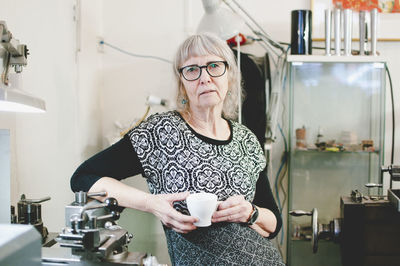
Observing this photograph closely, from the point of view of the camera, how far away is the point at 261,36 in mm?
2480

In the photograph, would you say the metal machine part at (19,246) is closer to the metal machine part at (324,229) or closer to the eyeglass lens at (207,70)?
the eyeglass lens at (207,70)

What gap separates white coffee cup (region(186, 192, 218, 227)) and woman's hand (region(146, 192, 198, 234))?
0.9 inches

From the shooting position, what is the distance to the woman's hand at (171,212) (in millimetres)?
1083

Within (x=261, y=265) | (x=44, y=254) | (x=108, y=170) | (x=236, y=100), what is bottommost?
(x=261, y=265)

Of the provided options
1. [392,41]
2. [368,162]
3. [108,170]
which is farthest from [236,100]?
[392,41]

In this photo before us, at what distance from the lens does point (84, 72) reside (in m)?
2.31

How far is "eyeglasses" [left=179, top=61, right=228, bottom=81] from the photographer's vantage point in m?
1.38

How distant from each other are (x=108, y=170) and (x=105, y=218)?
0.51m

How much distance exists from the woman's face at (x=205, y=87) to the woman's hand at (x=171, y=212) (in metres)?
0.40

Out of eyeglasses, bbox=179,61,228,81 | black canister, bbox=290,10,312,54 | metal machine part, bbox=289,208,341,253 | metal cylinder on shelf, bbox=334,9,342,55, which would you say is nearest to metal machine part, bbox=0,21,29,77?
eyeglasses, bbox=179,61,228,81

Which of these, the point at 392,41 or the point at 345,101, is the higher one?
the point at 392,41

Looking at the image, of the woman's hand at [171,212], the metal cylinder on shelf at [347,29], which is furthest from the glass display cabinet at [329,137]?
the woman's hand at [171,212]

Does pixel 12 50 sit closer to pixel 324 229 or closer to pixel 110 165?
pixel 110 165

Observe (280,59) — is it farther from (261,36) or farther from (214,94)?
(214,94)
